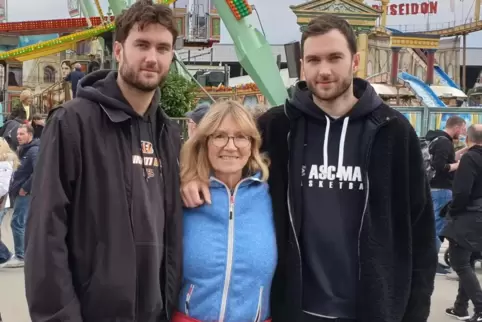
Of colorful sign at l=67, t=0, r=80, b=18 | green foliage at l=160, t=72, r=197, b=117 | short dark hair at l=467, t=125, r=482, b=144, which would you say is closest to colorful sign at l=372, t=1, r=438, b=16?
colorful sign at l=67, t=0, r=80, b=18

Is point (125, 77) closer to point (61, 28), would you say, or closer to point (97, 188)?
point (97, 188)

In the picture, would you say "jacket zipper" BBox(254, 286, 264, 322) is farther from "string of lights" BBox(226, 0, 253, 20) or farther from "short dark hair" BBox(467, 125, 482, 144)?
"string of lights" BBox(226, 0, 253, 20)

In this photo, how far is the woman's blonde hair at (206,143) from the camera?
2637mm

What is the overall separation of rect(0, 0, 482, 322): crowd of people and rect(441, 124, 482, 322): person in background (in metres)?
3.15

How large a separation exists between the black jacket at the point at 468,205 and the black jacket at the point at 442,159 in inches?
49.3

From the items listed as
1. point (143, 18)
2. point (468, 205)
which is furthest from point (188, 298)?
point (468, 205)

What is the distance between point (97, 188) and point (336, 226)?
101cm

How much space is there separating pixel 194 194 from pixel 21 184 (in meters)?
5.34

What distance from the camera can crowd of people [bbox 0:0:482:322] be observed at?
2.22m

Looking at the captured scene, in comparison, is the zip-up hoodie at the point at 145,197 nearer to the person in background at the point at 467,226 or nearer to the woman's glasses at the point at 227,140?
the woman's glasses at the point at 227,140

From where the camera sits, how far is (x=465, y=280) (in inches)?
219

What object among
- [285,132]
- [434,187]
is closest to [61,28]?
[434,187]

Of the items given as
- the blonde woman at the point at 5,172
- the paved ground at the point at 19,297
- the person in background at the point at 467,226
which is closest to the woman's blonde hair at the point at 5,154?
the blonde woman at the point at 5,172

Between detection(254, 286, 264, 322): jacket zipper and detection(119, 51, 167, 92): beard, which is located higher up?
detection(119, 51, 167, 92): beard
